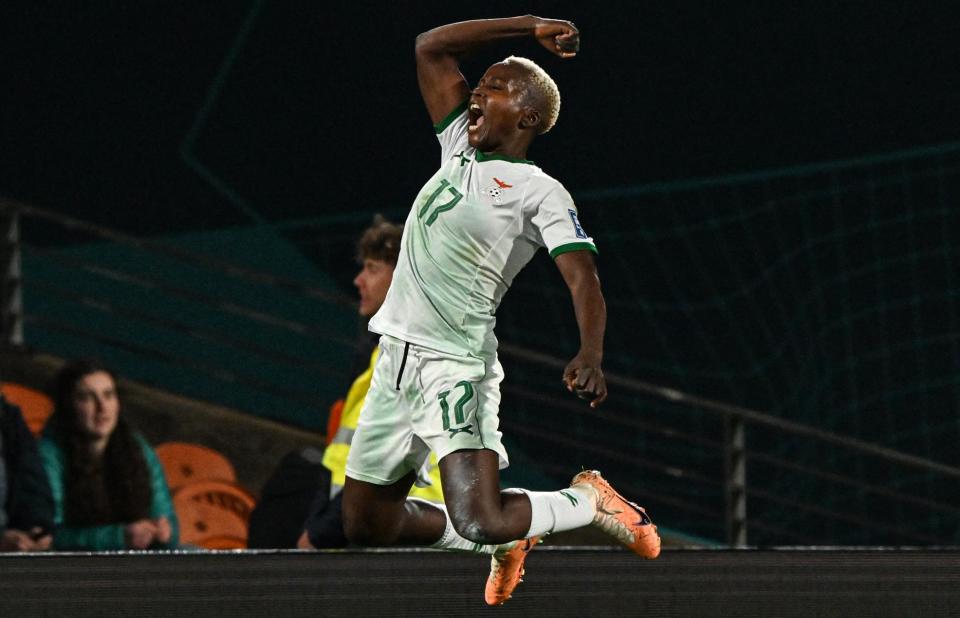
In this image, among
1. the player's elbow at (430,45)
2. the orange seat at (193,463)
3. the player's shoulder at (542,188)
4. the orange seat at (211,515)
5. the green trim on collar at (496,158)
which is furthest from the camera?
the orange seat at (193,463)

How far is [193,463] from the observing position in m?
6.34

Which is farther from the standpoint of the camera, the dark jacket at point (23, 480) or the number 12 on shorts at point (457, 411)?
the dark jacket at point (23, 480)

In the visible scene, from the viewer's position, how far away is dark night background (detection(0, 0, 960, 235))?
7293mm

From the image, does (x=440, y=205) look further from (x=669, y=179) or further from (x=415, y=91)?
(x=669, y=179)

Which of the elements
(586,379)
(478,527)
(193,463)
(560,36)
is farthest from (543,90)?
(193,463)

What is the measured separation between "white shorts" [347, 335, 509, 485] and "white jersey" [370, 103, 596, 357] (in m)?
0.04

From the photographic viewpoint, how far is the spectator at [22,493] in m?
4.84

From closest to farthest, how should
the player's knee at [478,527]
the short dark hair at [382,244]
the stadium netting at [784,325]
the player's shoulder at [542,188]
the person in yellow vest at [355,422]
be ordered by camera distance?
the player's knee at [478,527] → the player's shoulder at [542,188] → the person in yellow vest at [355,422] → the short dark hair at [382,244] → the stadium netting at [784,325]

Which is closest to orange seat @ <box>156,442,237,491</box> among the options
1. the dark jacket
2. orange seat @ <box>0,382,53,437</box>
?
orange seat @ <box>0,382,53,437</box>

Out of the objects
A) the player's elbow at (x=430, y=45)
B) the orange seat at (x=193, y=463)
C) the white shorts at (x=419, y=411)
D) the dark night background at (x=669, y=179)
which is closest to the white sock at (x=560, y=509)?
the white shorts at (x=419, y=411)

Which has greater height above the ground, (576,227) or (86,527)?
(576,227)

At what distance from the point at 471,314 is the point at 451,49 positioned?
73 cm

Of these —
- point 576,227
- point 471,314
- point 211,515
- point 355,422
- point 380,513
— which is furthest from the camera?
point 211,515

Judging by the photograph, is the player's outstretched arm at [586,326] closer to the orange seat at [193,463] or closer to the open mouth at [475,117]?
the open mouth at [475,117]
